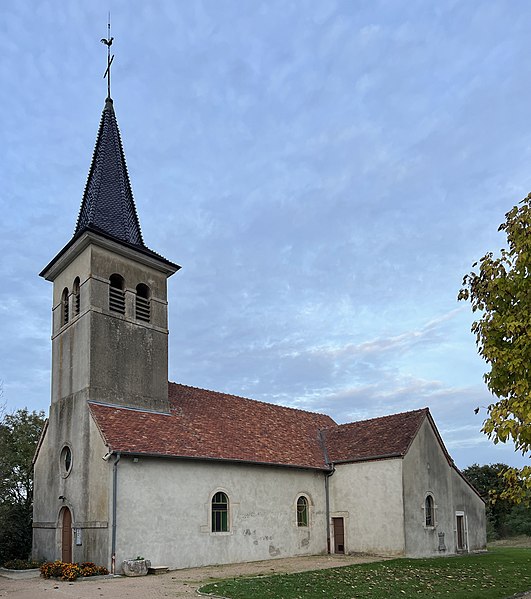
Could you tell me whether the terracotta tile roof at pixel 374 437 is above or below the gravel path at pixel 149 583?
above

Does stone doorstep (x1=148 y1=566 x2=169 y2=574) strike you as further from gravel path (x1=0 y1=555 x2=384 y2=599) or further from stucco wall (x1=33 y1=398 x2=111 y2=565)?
stucco wall (x1=33 y1=398 x2=111 y2=565)

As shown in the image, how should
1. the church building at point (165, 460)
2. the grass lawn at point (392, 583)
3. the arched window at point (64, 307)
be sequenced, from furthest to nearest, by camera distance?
the arched window at point (64, 307) → the church building at point (165, 460) → the grass lawn at point (392, 583)

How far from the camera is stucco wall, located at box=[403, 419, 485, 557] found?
2351cm

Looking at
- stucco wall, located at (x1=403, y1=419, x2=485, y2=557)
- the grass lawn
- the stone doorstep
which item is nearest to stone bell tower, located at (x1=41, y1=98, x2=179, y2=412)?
the stone doorstep

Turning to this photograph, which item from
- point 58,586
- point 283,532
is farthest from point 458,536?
point 58,586

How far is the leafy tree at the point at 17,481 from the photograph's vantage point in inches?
914

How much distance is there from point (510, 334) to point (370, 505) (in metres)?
17.3

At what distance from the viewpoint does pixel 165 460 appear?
19797mm

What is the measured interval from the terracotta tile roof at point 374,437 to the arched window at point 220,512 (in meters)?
6.43

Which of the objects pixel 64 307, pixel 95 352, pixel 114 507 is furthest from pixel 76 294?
pixel 114 507

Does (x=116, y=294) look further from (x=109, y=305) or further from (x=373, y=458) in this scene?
(x=373, y=458)

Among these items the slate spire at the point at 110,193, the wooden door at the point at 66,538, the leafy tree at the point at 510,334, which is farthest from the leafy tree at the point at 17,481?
the leafy tree at the point at 510,334

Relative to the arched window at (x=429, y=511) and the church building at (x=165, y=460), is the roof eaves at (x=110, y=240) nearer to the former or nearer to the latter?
the church building at (x=165, y=460)

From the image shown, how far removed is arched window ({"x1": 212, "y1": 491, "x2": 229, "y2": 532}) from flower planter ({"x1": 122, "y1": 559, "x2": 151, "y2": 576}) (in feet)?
11.1
